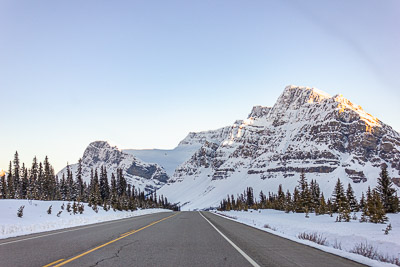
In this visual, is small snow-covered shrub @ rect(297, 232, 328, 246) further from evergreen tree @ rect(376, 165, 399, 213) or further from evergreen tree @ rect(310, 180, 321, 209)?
evergreen tree @ rect(310, 180, 321, 209)

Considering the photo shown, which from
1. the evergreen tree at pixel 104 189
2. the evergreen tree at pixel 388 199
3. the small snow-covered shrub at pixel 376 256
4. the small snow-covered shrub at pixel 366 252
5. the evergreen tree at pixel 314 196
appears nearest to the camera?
the small snow-covered shrub at pixel 376 256

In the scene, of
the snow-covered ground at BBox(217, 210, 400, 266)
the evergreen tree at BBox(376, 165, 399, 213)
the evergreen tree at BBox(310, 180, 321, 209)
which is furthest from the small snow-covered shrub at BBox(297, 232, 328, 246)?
the evergreen tree at BBox(310, 180, 321, 209)

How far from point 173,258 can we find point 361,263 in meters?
4.99

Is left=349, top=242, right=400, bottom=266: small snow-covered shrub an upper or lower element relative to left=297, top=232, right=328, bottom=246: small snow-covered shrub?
upper

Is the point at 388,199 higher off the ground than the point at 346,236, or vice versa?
the point at 346,236

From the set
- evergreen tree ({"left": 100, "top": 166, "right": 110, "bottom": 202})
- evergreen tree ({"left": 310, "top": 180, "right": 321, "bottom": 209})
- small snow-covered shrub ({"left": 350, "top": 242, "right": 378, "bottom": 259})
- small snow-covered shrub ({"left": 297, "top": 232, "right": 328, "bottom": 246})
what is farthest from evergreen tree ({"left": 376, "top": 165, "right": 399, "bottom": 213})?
evergreen tree ({"left": 100, "top": 166, "right": 110, "bottom": 202})

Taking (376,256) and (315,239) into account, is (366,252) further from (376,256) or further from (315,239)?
(315,239)

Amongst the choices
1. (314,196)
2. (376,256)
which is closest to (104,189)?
(314,196)

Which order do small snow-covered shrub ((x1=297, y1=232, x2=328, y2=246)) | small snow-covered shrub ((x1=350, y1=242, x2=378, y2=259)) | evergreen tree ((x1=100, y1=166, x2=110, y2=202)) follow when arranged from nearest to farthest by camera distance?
small snow-covered shrub ((x1=350, y1=242, x2=378, y2=259)) < small snow-covered shrub ((x1=297, y1=232, x2=328, y2=246)) < evergreen tree ((x1=100, y1=166, x2=110, y2=202))

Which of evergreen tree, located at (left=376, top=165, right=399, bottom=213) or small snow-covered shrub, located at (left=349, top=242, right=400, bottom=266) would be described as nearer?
small snow-covered shrub, located at (left=349, top=242, right=400, bottom=266)

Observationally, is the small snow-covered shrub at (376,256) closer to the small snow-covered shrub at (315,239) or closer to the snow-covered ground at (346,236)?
the snow-covered ground at (346,236)

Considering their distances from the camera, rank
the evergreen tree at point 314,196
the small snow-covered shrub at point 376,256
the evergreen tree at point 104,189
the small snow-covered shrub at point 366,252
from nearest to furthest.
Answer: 1. the small snow-covered shrub at point 376,256
2. the small snow-covered shrub at point 366,252
3. the evergreen tree at point 314,196
4. the evergreen tree at point 104,189

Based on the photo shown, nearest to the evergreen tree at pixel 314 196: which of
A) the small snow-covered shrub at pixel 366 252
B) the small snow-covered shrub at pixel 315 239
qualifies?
the small snow-covered shrub at pixel 315 239

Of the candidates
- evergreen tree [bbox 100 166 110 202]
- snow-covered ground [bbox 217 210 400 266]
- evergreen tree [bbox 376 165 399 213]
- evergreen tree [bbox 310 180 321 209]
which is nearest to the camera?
snow-covered ground [bbox 217 210 400 266]
